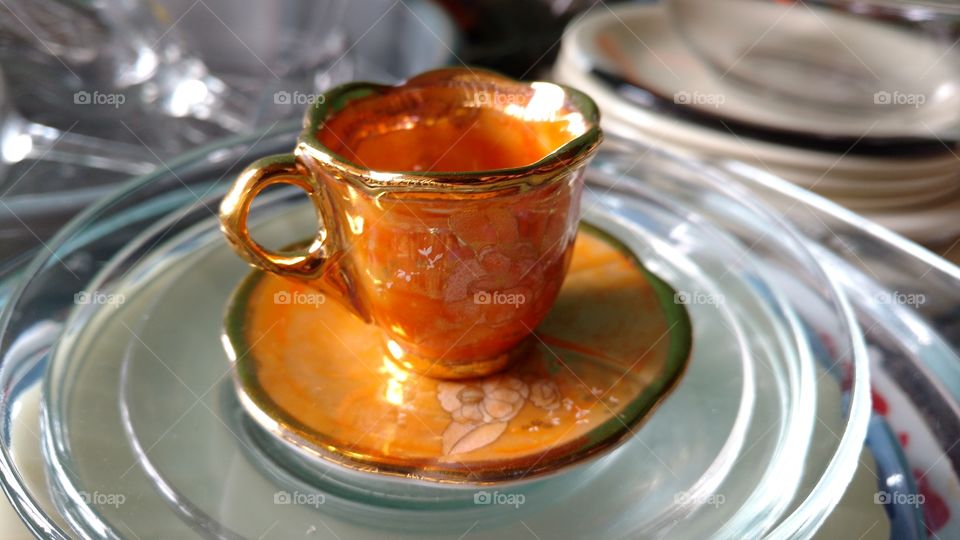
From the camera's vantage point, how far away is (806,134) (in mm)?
569

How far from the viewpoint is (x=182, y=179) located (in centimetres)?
50

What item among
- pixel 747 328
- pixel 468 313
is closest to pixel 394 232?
pixel 468 313

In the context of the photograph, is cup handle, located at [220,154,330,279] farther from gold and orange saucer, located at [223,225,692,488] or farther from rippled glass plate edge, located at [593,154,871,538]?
rippled glass plate edge, located at [593,154,871,538]

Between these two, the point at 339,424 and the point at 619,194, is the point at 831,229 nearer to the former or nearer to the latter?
the point at 619,194

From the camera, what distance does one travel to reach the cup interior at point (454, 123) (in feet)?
1.25

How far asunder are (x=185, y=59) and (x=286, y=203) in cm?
30

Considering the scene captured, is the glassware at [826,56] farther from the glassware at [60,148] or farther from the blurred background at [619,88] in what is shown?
the glassware at [60,148]

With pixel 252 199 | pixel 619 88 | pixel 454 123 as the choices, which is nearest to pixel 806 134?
pixel 619 88

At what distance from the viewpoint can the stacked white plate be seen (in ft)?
1.82

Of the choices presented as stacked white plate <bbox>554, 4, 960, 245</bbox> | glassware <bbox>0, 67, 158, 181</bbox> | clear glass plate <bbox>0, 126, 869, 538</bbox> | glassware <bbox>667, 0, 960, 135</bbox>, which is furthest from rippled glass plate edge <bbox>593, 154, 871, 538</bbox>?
glassware <bbox>0, 67, 158, 181</bbox>

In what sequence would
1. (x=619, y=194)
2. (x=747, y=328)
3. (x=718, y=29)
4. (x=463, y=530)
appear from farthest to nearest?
(x=718, y=29)
(x=619, y=194)
(x=747, y=328)
(x=463, y=530)

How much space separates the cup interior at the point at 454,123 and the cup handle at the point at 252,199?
3cm

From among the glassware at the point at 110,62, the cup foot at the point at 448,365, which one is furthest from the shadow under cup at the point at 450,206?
the glassware at the point at 110,62

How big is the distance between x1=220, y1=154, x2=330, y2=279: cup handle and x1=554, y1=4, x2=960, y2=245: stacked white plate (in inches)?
12.5
